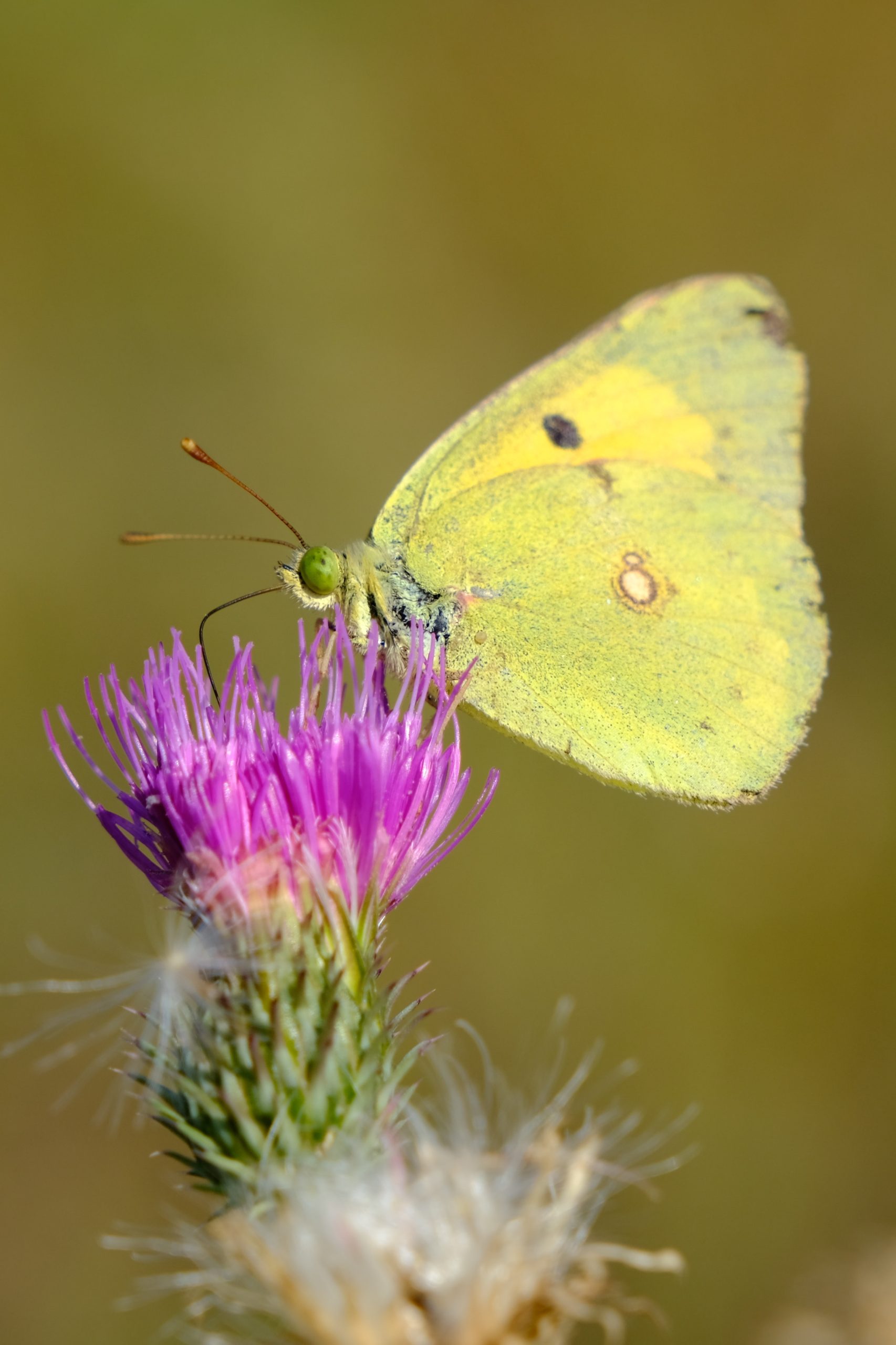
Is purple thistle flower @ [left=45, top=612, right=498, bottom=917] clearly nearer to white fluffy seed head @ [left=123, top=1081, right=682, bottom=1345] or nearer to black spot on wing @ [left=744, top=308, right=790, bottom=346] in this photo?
white fluffy seed head @ [left=123, top=1081, right=682, bottom=1345]

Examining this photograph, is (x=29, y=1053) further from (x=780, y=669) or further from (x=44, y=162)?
(x=44, y=162)

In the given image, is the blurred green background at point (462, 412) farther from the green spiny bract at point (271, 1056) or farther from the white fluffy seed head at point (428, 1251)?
the white fluffy seed head at point (428, 1251)

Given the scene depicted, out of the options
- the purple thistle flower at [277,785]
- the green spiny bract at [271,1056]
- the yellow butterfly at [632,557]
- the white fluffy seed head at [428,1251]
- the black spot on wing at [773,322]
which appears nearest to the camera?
the white fluffy seed head at [428,1251]

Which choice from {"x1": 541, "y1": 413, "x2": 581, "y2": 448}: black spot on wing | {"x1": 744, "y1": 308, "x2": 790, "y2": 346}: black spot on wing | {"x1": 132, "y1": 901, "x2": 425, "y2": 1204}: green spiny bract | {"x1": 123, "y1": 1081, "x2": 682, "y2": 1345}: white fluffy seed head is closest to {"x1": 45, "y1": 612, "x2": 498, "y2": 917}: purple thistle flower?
{"x1": 132, "y1": 901, "x2": 425, "y2": 1204}: green spiny bract

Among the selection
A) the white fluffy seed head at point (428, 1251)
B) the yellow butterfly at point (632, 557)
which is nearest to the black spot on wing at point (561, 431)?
the yellow butterfly at point (632, 557)

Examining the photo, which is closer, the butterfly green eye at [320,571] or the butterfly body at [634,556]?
the butterfly green eye at [320,571]

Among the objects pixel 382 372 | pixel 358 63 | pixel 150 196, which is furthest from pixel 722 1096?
pixel 358 63
